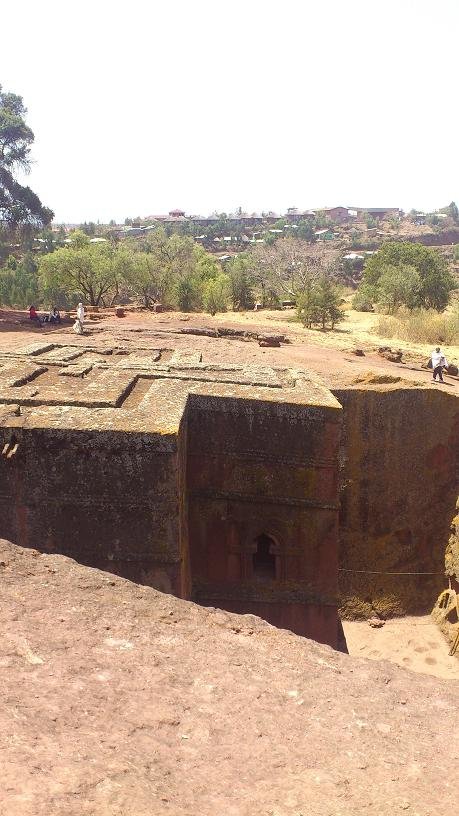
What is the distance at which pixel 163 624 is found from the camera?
3.34m

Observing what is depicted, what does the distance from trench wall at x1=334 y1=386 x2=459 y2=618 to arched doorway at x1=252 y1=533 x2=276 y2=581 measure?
220cm

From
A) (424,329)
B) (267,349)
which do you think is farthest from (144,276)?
(267,349)

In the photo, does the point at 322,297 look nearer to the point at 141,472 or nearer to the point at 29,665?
the point at 141,472

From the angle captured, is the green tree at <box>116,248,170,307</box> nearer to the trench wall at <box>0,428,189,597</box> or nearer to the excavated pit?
the excavated pit

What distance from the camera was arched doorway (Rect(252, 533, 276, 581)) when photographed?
25.3 ft

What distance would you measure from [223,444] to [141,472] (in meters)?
1.69

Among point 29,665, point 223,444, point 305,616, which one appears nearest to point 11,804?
point 29,665

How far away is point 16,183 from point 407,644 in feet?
71.0

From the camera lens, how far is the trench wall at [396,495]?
959 centimetres

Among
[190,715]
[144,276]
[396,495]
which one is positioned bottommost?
[396,495]

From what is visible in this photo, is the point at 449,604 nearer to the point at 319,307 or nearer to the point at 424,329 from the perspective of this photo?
the point at 424,329

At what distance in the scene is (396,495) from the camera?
9.94 metres

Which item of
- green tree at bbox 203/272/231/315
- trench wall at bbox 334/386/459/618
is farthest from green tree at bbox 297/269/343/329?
trench wall at bbox 334/386/459/618

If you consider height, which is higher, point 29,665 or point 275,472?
point 29,665
